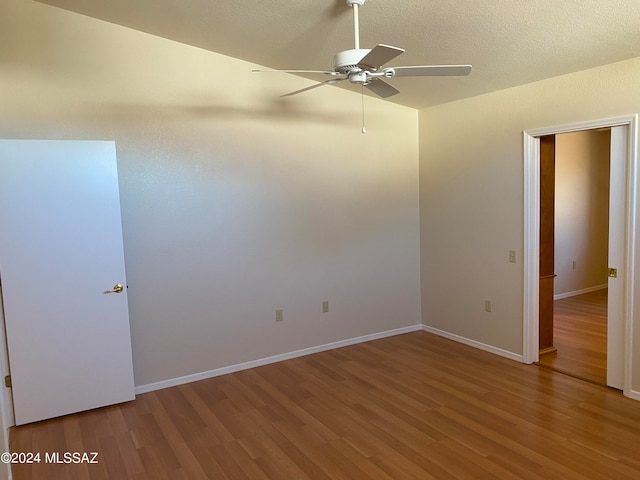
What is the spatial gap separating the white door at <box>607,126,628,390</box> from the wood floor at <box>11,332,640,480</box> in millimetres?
245

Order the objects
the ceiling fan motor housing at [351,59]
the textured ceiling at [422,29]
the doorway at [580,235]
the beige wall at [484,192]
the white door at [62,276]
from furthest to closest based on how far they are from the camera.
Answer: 1. the doorway at [580,235]
2. the beige wall at [484,192]
3. the white door at [62,276]
4. the textured ceiling at [422,29]
5. the ceiling fan motor housing at [351,59]

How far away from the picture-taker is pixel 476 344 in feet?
15.6

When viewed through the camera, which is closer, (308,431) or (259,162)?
(308,431)

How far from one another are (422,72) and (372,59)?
0.38 meters

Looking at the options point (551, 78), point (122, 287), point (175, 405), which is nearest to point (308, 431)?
point (175, 405)

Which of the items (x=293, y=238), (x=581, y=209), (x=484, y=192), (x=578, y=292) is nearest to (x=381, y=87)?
(x=293, y=238)

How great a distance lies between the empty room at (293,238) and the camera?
2930 mm

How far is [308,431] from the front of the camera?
3174 mm

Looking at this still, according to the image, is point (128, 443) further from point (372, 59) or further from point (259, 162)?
point (372, 59)

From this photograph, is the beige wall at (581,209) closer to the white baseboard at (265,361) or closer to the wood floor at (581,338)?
the wood floor at (581,338)

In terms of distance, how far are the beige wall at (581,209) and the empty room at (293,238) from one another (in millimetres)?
2279

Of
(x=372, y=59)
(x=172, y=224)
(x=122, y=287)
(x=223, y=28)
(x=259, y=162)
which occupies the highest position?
(x=223, y=28)

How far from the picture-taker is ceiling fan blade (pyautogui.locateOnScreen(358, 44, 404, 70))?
2.03 m

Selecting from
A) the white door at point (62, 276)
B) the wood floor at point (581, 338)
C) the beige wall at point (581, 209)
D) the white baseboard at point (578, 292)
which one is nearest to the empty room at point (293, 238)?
the white door at point (62, 276)
